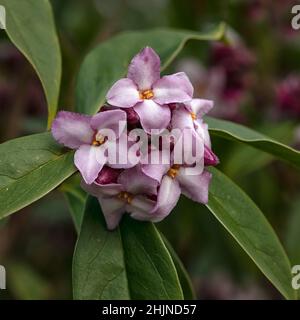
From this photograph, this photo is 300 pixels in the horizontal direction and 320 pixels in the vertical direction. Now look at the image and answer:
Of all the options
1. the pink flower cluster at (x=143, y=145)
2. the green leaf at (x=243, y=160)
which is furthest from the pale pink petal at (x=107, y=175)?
the green leaf at (x=243, y=160)

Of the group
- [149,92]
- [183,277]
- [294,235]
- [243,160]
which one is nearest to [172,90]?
[149,92]

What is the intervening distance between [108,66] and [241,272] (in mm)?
874

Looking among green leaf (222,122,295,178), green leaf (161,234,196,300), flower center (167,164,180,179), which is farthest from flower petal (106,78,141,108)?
green leaf (222,122,295,178)

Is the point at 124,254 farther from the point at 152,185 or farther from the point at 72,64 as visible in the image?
the point at 72,64

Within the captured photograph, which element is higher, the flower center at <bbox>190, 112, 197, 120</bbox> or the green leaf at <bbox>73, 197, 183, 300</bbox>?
the flower center at <bbox>190, 112, 197, 120</bbox>

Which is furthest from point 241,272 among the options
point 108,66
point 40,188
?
point 40,188

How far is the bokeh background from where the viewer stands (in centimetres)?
192

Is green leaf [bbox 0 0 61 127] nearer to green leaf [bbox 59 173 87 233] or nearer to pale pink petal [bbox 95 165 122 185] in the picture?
green leaf [bbox 59 173 87 233]

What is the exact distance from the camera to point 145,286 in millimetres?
1074

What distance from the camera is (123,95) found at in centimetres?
103

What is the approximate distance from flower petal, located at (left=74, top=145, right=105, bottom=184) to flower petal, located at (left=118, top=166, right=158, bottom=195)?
0.04 m

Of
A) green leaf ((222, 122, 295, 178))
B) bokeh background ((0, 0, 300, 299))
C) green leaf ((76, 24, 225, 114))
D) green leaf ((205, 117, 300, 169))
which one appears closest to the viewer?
green leaf ((205, 117, 300, 169))

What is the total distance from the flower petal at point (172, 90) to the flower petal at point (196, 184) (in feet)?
0.32

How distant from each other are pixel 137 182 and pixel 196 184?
0.29 feet
